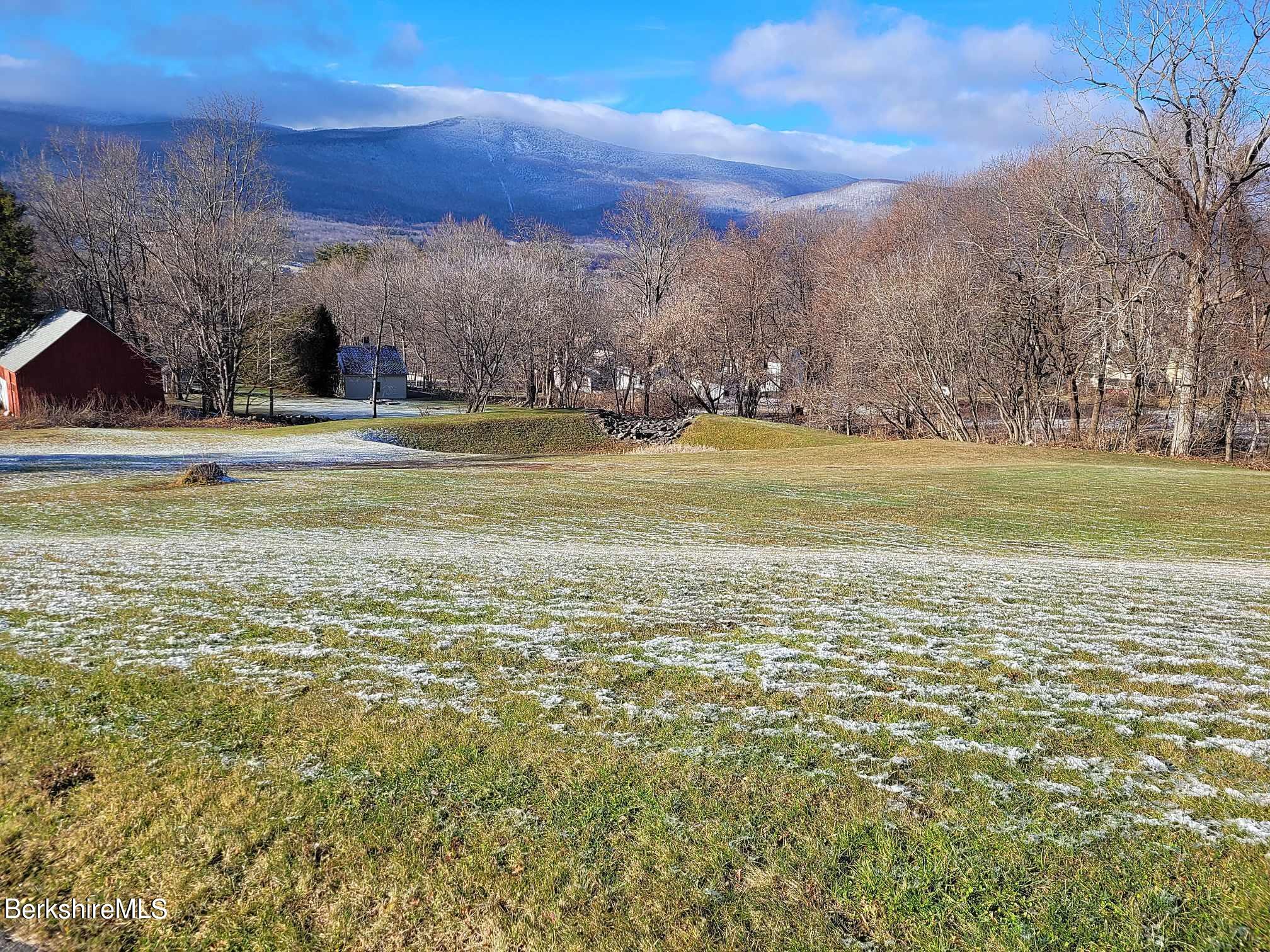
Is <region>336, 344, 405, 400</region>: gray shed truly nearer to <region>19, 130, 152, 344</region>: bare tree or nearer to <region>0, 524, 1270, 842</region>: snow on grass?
<region>19, 130, 152, 344</region>: bare tree

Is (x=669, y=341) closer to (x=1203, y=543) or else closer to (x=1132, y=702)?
(x=1203, y=543)

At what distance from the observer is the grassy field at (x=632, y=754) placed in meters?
3.18

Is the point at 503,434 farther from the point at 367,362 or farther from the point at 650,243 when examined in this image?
the point at 367,362

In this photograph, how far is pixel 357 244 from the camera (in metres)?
109

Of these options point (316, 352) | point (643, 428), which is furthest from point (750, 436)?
point (316, 352)

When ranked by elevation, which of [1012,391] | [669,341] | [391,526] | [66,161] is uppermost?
[66,161]

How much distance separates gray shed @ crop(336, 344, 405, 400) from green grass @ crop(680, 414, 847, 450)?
4043 centimetres

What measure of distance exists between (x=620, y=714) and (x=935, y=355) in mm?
39637

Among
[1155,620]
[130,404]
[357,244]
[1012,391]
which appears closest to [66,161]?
[130,404]

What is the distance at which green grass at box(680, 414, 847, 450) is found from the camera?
40156mm

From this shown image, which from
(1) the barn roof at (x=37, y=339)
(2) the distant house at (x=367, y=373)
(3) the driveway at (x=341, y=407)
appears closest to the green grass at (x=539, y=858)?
(1) the barn roof at (x=37, y=339)

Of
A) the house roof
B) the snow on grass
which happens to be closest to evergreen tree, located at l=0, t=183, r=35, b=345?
the house roof

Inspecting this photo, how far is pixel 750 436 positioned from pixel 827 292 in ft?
63.9

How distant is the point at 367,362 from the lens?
76188mm
